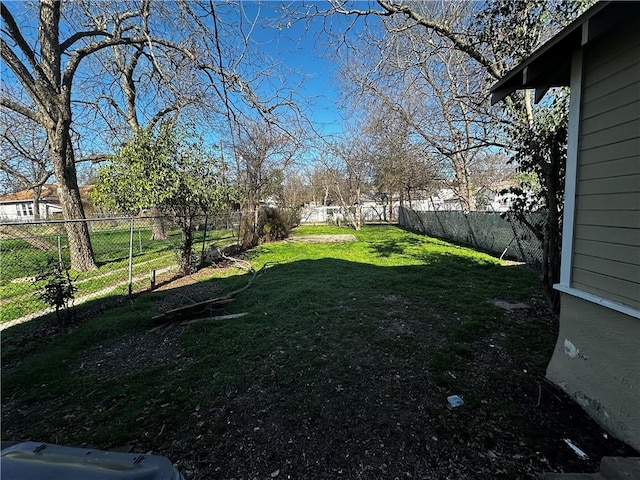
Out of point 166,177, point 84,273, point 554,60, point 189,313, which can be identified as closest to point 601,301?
point 554,60

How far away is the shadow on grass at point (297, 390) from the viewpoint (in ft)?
6.02

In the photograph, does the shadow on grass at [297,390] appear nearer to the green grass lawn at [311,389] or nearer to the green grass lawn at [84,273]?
the green grass lawn at [311,389]

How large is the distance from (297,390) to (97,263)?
23.8 feet

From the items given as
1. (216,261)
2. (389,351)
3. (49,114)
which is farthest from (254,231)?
(389,351)

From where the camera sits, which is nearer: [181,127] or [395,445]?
[395,445]

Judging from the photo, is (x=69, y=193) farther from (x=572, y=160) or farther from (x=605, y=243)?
(x=605, y=243)

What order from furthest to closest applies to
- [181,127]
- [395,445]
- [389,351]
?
[181,127] → [389,351] → [395,445]

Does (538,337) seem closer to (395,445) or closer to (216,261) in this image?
(395,445)

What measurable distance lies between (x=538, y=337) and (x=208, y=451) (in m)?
3.42

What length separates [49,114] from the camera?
5.92 meters

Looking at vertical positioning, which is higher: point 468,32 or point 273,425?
point 468,32

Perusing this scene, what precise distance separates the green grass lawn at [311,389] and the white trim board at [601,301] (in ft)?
2.64

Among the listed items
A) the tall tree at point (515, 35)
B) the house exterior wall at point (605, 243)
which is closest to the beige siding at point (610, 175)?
the house exterior wall at point (605, 243)

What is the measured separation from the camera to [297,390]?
2.47 meters
